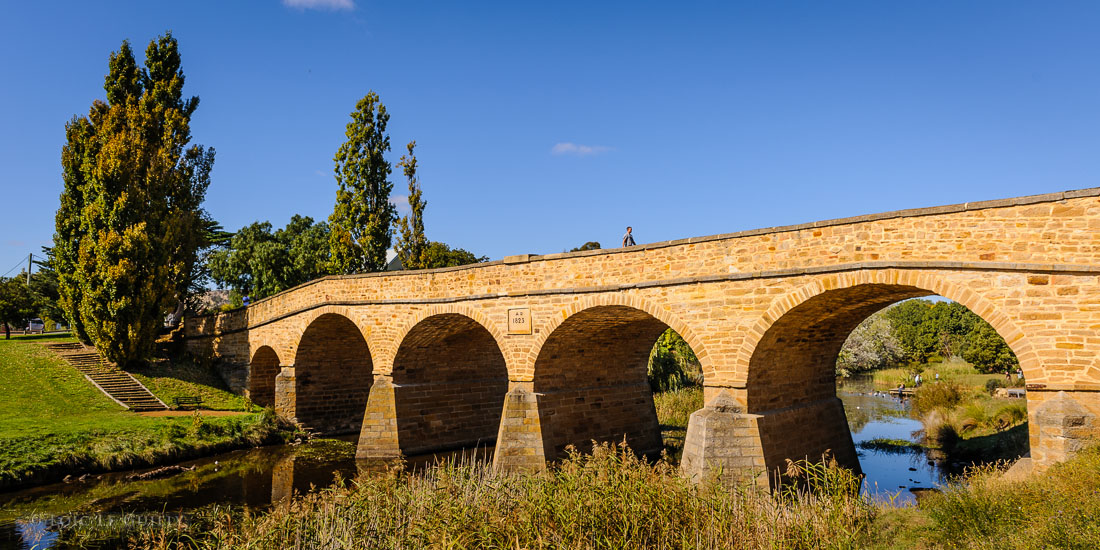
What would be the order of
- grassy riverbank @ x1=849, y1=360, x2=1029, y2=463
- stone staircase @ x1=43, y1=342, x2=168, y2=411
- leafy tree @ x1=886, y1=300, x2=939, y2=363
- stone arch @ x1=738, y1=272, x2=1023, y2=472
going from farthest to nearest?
leafy tree @ x1=886, y1=300, x2=939, y2=363
stone staircase @ x1=43, y1=342, x2=168, y2=411
grassy riverbank @ x1=849, y1=360, x2=1029, y2=463
stone arch @ x1=738, y1=272, x2=1023, y2=472

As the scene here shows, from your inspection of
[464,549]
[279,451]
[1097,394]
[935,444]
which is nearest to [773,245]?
[1097,394]

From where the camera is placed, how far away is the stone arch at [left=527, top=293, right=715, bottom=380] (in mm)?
11703

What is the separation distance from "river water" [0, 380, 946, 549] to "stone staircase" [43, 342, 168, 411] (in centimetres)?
600

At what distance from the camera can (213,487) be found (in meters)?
14.6

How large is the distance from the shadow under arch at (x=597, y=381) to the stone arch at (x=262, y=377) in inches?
588

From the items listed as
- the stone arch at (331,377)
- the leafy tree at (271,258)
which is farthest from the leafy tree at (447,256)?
the stone arch at (331,377)

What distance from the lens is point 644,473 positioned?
7.62 meters

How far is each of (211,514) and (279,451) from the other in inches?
301

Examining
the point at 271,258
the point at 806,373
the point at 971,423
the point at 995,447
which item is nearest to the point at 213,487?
the point at 806,373

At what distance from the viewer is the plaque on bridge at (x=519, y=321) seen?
1442 cm

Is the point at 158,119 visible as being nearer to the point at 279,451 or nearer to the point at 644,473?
the point at 279,451

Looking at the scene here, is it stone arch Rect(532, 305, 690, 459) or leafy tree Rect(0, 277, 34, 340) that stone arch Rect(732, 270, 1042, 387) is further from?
leafy tree Rect(0, 277, 34, 340)

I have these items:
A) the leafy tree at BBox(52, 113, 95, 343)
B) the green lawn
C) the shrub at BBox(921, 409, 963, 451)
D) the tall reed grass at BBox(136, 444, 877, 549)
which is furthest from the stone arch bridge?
the green lawn

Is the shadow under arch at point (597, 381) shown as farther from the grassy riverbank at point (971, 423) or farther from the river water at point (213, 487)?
the grassy riverbank at point (971, 423)
